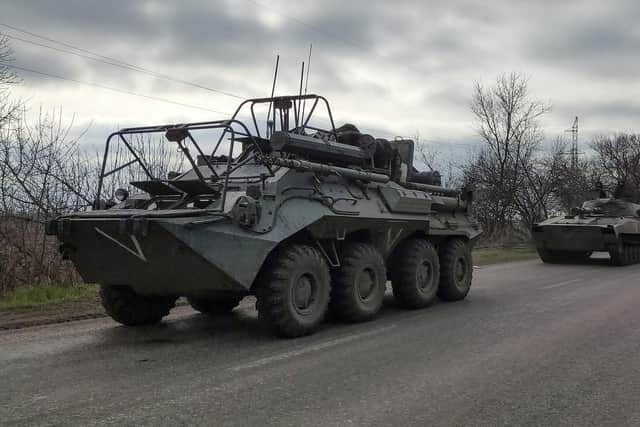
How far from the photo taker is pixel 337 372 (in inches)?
220

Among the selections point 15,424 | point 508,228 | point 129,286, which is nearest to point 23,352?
point 129,286

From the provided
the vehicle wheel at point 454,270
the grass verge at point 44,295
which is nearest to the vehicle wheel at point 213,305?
the grass verge at point 44,295

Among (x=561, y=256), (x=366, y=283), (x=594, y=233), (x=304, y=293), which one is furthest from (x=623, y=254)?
(x=304, y=293)

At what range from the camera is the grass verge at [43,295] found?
951 centimetres

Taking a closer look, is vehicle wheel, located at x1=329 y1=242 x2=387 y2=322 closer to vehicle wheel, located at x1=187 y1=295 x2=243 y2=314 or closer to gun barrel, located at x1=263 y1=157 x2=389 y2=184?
gun barrel, located at x1=263 y1=157 x2=389 y2=184

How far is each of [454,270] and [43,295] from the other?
20.3 feet

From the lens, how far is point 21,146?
11.4 m

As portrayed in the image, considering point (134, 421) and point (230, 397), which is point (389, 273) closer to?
point (230, 397)

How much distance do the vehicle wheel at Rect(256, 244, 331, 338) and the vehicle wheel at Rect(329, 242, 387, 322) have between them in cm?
44

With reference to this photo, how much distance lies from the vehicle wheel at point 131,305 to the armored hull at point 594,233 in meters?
13.5

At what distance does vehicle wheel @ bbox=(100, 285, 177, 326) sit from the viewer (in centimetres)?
771

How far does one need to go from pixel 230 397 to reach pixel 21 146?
827 cm

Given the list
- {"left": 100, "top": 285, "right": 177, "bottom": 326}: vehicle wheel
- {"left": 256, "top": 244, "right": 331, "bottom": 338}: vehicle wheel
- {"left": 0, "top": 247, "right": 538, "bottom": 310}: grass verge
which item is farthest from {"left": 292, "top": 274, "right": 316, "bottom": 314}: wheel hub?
{"left": 0, "top": 247, "right": 538, "bottom": 310}: grass verge

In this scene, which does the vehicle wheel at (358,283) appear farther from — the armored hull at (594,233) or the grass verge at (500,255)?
the armored hull at (594,233)
